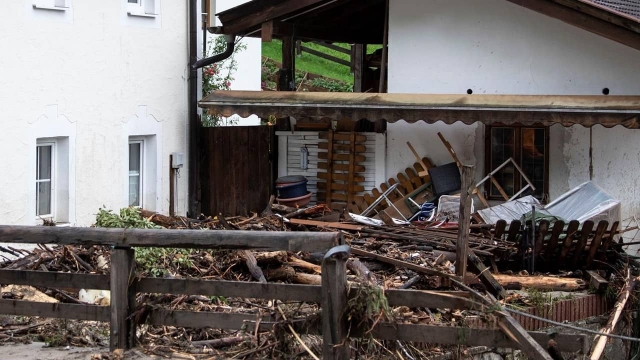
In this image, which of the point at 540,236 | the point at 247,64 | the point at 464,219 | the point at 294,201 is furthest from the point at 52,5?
the point at 247,64

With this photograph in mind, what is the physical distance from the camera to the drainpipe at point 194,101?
17078 mm

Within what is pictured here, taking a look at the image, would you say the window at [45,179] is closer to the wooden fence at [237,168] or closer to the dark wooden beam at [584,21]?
the wooden fence at [237,168]

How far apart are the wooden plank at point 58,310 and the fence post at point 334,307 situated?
150 centimetres

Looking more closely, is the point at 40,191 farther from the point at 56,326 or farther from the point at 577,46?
Answer: the point at 577,46

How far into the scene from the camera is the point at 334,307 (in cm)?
604

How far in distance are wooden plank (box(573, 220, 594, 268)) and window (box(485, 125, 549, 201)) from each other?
2533 mm

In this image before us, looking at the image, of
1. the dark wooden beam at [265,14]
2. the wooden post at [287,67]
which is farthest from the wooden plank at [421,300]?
the wooden post at [287,67]

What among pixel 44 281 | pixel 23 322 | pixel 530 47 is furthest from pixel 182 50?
pixel 44 281

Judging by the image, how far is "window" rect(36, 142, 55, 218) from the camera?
1389cm

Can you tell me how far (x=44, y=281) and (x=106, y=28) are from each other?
8.68 metres

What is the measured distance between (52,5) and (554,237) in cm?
750

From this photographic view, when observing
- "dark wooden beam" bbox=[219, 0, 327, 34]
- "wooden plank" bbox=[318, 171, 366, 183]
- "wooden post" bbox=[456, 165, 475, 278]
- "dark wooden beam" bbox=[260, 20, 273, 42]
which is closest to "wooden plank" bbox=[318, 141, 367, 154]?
"wooden plank" bbox=[318, 171, 366, 183]

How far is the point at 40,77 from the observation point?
13508mm

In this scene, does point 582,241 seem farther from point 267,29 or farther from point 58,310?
point 58,310
